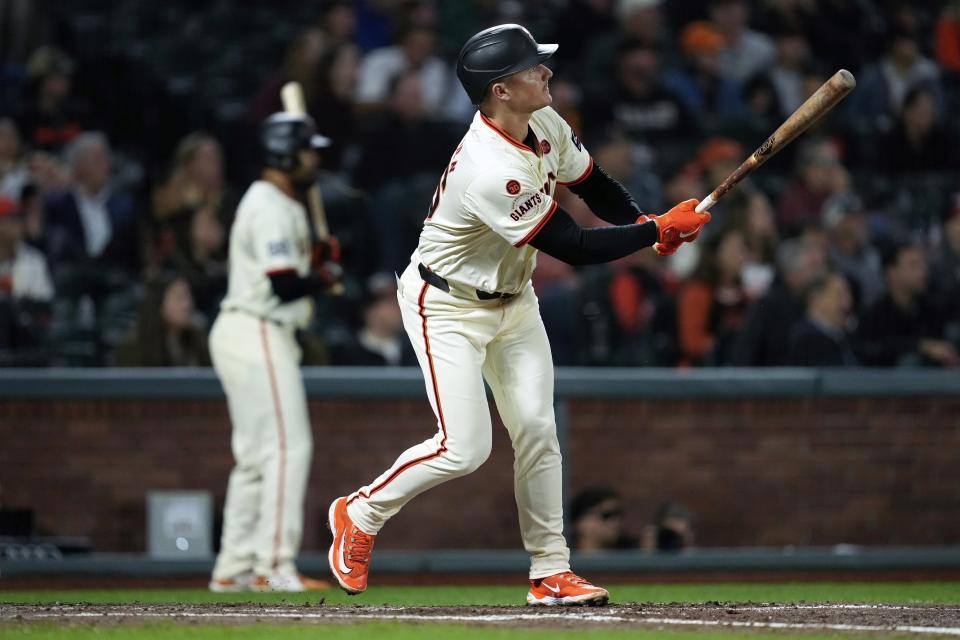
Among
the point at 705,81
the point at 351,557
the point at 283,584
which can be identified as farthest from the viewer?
the point at 705,81

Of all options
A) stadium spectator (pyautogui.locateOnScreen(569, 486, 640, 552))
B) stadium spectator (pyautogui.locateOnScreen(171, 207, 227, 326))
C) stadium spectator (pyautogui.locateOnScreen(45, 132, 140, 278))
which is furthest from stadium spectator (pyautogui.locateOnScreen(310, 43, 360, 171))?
stadium spectator (pyautogui.locateOnScreen(569, 486, 640, 552))

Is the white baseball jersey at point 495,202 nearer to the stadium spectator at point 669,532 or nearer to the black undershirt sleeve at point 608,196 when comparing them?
the black undershirt sleeve at point 608,196

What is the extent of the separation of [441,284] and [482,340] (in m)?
0.24

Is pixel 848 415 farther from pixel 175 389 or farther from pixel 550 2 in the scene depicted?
pixel 550 2

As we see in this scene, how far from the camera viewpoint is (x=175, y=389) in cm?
841

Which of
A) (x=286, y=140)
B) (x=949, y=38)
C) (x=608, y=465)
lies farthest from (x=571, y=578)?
(x=949, y=38)

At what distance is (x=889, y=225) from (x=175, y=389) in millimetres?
5361

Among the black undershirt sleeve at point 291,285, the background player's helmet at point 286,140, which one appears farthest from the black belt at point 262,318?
the background player's helmet at point 286,140

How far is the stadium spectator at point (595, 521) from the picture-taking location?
826 centimetres

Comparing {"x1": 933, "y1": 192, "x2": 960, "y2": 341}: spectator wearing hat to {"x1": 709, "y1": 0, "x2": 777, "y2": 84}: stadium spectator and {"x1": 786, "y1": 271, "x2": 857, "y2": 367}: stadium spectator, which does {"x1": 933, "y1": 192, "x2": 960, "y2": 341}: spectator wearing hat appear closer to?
{"x1": 786, "y1": 271, "x2": 857, "y2": 367}: stadium spectator

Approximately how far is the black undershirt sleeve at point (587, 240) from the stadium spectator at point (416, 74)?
242 inches

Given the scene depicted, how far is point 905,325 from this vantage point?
9.64m

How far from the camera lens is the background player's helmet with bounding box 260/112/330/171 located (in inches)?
286

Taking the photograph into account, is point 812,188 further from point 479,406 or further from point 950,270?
point 479,406
